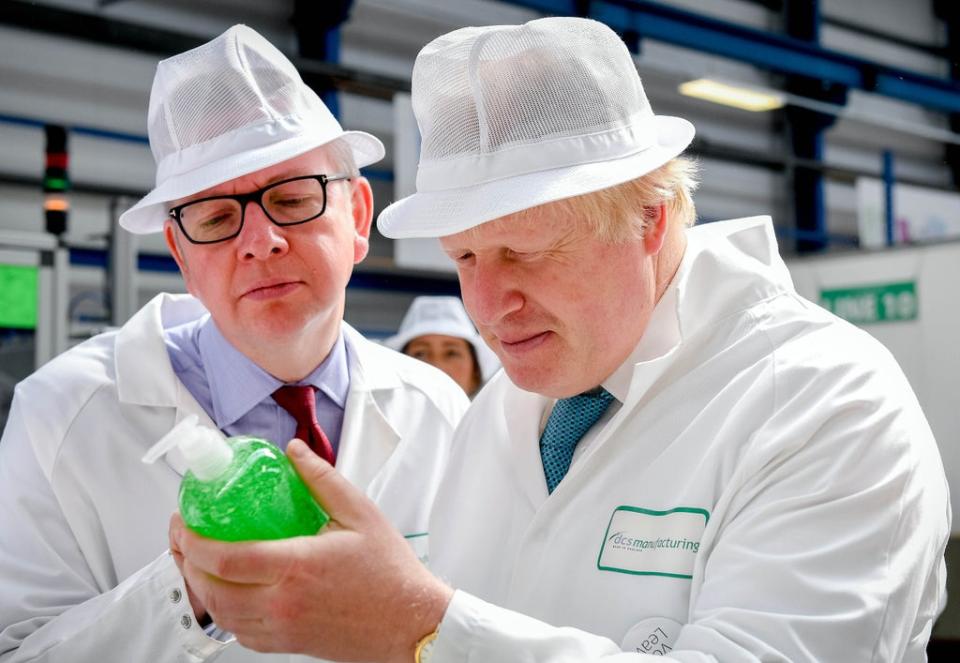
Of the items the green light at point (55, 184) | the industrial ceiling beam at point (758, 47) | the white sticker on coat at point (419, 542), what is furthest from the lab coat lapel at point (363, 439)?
the industrial ceiling beam at point (758, 47)

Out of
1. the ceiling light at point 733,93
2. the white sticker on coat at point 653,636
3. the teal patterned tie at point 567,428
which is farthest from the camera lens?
the ceiling light at point 733,93

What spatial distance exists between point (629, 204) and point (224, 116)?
73 centimetres

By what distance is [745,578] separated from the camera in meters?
1.00

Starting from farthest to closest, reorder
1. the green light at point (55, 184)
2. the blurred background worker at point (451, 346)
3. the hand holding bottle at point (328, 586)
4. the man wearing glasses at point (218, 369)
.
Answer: the blurred background worker at point (451, 346) < the green light at point (55, 184) < the man wearing glasses at point (218, 369) < the hand holding bottle at point (328, 586)

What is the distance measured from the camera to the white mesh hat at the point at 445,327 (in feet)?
14.0

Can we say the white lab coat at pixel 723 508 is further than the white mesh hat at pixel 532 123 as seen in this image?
No

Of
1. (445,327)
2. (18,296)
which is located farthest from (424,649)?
(445,327)

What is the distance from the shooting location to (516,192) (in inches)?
45.9

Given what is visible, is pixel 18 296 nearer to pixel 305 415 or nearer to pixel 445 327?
pixel 445 327

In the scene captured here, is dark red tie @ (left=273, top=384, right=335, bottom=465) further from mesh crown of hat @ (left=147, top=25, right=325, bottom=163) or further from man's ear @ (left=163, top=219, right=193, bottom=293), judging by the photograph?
mesh crown of hat @ (left=147, top=25, right=325, bottom=163)

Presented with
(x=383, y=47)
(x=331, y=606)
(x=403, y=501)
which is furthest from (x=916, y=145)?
(x=331, y=606)

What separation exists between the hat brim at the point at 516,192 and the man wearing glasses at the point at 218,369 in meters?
0.39

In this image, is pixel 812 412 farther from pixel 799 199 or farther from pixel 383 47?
pixel 799 199

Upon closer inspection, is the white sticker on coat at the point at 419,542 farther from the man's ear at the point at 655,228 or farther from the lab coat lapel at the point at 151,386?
the man's ear at the point at 655,228
